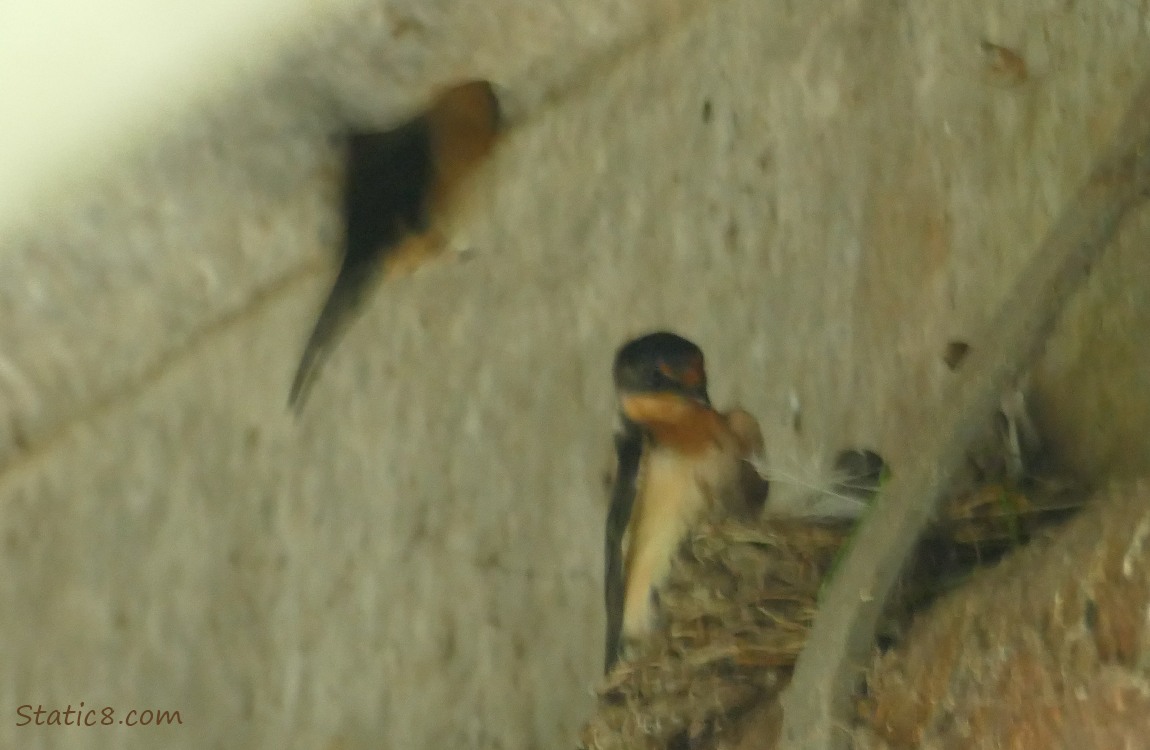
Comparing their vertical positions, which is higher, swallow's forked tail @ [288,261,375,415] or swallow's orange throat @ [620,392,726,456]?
swallow's forked tail @ [288,261,375,415]

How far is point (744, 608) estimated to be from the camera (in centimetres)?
112

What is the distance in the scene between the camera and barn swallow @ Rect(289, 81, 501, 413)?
5.05ft

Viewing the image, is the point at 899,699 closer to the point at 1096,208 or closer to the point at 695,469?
the point at 1096,208

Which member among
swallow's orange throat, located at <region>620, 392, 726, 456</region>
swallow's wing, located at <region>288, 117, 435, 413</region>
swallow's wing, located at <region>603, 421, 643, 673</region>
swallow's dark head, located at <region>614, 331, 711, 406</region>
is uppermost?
swallow's wing, located at <region>288, 117, 435, 413</region>

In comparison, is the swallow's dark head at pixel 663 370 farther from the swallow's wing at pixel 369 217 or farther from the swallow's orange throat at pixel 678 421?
the swallow's wing at pixel 369 217

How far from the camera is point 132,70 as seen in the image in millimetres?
1296

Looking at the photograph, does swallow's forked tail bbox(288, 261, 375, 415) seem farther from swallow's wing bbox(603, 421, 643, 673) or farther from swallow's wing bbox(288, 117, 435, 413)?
swallow's wing bbox(603, 421, 643, 673)

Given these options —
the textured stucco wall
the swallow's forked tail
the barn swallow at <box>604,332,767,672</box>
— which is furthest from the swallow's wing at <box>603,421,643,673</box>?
the swallow's forked tail

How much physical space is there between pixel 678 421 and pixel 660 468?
0.06 metres

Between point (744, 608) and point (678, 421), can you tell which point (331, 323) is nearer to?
point (678, 421)

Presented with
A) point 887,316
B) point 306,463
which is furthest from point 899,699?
point 306,463

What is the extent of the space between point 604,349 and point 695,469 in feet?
1.01

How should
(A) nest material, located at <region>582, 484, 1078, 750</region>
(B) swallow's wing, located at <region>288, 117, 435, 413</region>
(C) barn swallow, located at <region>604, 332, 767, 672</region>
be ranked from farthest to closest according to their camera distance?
(B) swallow's wing, located at <region>288, 117, 435, 413</region>, (C) barn swallow, located at <region>604, 332, 767, 672</region>, (A) nest material, located at <region>582, 484, 1078, 750</region>

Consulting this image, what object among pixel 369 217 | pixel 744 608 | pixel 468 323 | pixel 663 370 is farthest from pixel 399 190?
pixel 744 608
